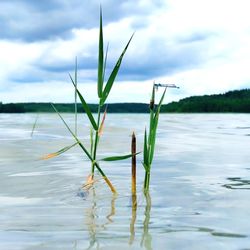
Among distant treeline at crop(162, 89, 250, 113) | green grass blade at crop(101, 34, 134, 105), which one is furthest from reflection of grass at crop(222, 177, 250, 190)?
distant treeline at crop(162, 89, 250, 113)

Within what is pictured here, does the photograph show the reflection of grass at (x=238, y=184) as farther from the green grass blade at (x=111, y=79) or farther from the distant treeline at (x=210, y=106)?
the distant treeline at (x=210, y=106)

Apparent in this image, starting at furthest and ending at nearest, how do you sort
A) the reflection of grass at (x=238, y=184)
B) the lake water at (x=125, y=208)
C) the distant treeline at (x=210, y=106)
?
the distant treeline at (x=210, y=106), the reflection of grass at (x=238, y=184), the lake water at (x=125, y=208)

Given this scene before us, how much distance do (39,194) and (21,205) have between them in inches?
25.5

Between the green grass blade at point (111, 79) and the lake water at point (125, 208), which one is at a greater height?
the green grass blade at point (111, 79)

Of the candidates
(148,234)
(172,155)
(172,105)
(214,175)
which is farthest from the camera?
(172,105)

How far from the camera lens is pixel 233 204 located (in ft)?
14.7

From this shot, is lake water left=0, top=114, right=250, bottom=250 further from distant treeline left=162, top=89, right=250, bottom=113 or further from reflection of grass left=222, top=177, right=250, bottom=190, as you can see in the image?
distant treeline left=162, top=89, right=250, bottom=113

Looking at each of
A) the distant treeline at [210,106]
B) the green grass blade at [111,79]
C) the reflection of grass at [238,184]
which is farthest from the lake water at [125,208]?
the distant treeline at [210,106]

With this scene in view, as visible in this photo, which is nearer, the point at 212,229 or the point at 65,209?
the point at 212,229

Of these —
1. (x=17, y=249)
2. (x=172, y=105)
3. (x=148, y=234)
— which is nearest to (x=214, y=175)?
(x=148, y=234)

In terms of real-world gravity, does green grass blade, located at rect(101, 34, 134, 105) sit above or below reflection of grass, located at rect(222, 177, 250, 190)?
above

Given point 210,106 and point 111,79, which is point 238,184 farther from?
point 210,106

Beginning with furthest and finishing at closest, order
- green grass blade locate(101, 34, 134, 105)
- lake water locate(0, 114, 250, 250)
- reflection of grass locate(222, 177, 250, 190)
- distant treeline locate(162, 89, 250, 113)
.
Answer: distant treeline locate(162, 89, 250, 113), reflection of grass locate(222, 177, 250, 190), green grass blade locate(101, 34, 134, 105), lake water locate(0, 114, 250, 250)

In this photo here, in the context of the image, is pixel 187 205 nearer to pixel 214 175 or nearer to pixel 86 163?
pixel 214 175
